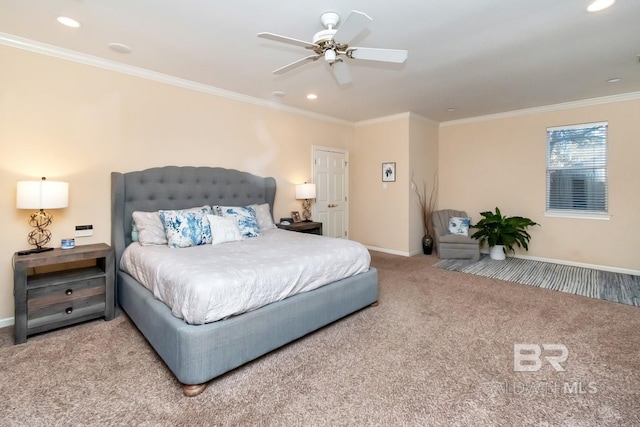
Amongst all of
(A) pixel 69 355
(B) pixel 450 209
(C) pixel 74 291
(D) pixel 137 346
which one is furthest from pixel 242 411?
(B) pixel 450 209

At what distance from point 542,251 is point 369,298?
3.91m

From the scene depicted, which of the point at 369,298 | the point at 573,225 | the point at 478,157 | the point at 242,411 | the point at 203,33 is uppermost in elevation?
the point at 203,33

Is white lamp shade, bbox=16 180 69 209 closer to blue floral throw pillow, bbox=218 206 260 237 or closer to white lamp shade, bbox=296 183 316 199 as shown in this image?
blue floral throw pillow, bbox=218 206 260 237

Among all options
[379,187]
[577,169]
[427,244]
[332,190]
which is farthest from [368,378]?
[577,169]

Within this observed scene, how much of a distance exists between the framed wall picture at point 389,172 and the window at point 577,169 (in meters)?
2.52

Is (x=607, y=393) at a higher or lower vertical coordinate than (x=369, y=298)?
lower

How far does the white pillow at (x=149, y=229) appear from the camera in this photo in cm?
307

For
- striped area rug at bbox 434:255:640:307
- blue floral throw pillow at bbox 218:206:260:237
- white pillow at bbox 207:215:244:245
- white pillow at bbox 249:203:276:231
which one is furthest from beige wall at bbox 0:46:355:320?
striped area rug at bbox 434:255:640:307

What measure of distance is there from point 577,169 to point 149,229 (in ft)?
20.3

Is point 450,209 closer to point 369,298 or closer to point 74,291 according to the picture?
point 369,298

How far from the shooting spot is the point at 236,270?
83.8 inches

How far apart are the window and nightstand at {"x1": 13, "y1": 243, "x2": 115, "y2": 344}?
20.9 feet

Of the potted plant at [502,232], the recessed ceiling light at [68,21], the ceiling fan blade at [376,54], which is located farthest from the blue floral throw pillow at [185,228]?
the potted plant at [502,232]

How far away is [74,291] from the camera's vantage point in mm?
2689
